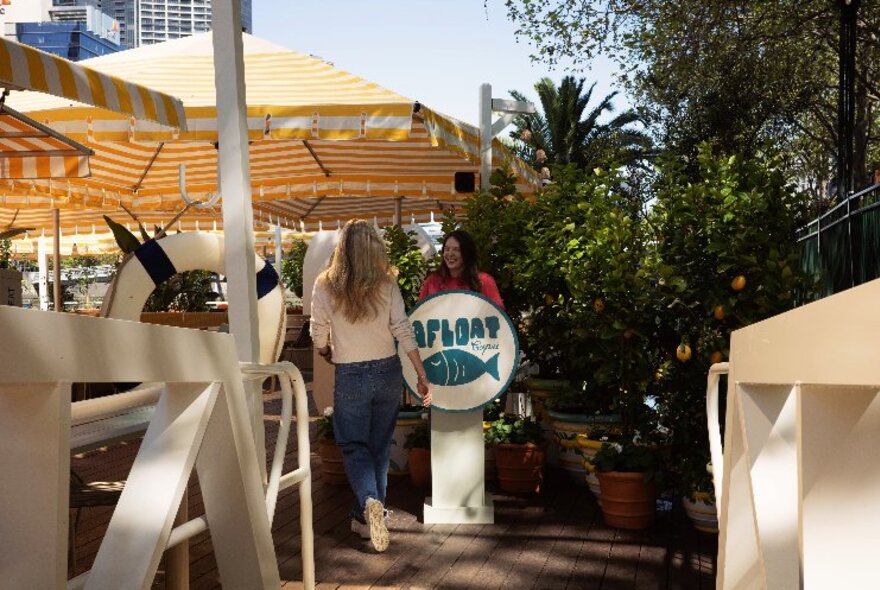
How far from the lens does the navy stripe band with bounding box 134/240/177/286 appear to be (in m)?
5.76

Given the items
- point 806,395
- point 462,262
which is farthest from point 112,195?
point 806,395

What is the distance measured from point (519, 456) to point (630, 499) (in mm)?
1156

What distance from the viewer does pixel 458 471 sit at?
6320 millimetres

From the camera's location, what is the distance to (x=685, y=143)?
29.7 m

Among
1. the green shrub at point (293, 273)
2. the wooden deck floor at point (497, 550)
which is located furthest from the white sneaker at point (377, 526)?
the green shrub at point (293, 273)

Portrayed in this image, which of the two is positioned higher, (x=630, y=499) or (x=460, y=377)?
(x=460, y=377)

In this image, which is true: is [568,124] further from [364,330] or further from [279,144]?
[364,330]

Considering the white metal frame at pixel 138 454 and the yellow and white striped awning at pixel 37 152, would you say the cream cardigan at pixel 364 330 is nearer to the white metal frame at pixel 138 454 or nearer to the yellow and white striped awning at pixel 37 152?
the yellow and white striped awning at pixel 37 152

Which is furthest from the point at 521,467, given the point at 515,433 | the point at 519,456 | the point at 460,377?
the point at 460,377

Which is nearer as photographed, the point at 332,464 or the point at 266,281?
the point at 266,281

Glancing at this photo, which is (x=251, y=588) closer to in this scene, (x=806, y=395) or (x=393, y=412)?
(x=806, y=395)

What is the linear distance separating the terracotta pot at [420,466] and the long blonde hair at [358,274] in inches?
65.6

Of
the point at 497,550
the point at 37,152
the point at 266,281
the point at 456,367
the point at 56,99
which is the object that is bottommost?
the point at 497,550

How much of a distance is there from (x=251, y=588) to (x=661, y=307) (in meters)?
4.59
